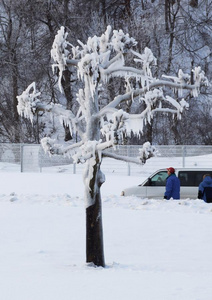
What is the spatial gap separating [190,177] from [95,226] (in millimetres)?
10092

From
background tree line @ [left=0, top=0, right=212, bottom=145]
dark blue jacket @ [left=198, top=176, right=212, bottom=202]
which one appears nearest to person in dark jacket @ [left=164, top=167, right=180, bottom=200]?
dark blue jacket @ [left=198, top=176, right=212, bottom=202]

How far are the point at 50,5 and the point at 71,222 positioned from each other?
32.6 meters

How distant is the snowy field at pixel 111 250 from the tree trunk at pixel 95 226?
0.27 meters

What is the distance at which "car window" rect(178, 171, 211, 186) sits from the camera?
22.3m

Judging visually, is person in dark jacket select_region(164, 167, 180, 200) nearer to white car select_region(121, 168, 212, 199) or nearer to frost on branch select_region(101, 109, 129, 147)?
white car select_region(121, 168, 212, 199)

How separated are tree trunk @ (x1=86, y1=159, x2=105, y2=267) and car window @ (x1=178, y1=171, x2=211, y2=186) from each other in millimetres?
9915

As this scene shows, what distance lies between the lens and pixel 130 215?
61.0 ft

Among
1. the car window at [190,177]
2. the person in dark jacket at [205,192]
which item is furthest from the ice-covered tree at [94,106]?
the car window at [190,177]

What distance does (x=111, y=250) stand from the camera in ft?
48.9

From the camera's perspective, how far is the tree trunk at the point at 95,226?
1278 cm

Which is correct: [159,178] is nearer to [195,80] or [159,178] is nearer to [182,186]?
[182,186]

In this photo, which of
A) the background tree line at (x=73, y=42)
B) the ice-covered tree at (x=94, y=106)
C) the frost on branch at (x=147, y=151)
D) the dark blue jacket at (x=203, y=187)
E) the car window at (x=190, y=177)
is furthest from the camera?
the background tree line at (x=73, y=42)

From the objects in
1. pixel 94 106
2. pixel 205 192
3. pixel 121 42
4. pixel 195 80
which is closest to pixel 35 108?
pixel 94 106

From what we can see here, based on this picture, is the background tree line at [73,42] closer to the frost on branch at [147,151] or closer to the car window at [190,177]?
the car window at [190,177]
